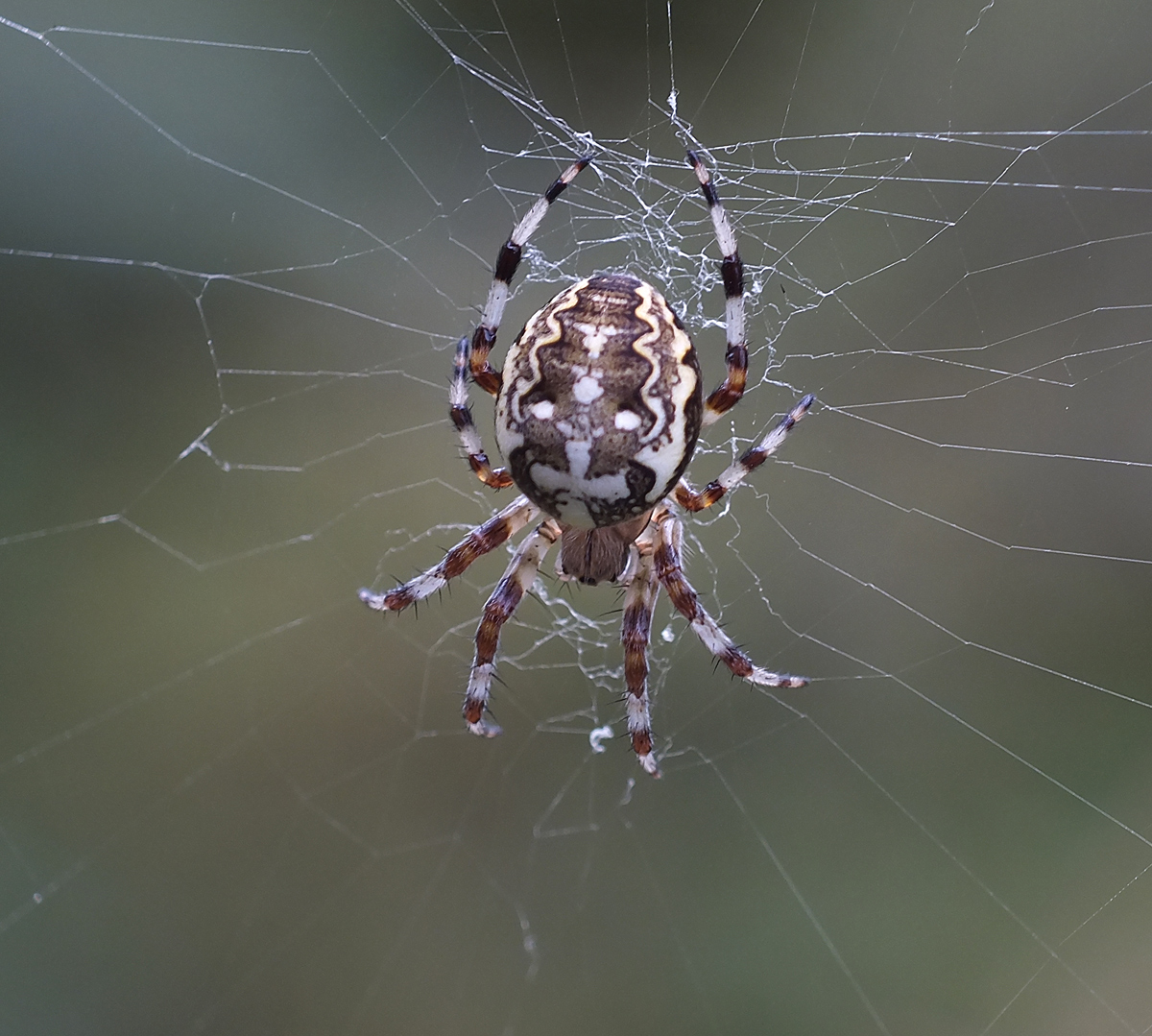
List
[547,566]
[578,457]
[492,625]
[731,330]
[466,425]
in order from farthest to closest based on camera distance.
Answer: [547,566], [492,625], [466,425], [731,330], [578,457]

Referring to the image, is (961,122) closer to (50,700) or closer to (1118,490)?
(1118,490)

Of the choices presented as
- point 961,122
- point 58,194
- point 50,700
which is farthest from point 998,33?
point 50,700

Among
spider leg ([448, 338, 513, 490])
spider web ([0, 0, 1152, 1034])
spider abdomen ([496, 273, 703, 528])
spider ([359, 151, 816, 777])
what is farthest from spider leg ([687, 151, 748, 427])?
spider web ([0, 0, 1152, 1034])

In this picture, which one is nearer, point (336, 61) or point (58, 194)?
point (58, 194)

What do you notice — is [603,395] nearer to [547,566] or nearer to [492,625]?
[492,625]

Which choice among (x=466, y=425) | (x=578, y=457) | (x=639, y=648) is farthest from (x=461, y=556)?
(x=578, y=457)
